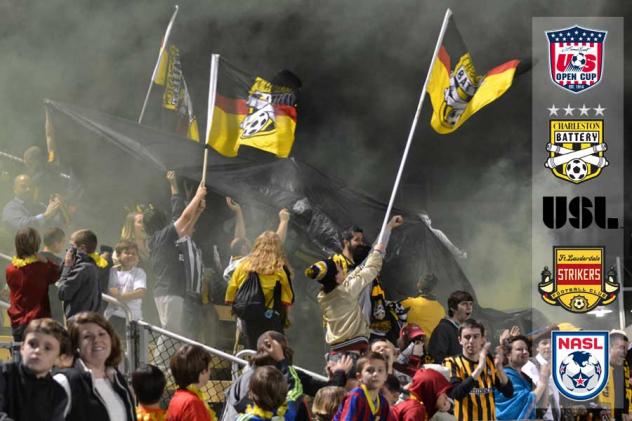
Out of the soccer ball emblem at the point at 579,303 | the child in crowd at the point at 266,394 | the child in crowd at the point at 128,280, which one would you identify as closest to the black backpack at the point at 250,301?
the child in crowd at the point at 128,280

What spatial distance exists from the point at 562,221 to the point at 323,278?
7.20 metres

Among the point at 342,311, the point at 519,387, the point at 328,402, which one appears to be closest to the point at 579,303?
the point at 519,387

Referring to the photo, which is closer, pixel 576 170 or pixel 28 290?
pixel 28 290

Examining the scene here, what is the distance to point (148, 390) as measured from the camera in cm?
682

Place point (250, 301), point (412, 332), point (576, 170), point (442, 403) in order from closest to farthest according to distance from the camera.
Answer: point (442, 403) < point (250, 301) < point (412, 332) < point (576, 170)

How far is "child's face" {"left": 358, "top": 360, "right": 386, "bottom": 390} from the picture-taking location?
7.43 metres

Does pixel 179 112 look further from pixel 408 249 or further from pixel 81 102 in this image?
pixel 408 249

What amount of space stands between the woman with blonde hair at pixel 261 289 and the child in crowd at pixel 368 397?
2.15 m

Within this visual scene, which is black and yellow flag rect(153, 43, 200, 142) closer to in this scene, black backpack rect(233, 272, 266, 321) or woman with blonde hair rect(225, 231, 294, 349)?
woman with blonde hair rect(225, 231, 294, 349)

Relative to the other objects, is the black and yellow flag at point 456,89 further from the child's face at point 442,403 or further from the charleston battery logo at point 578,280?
the child's face at point 442,403

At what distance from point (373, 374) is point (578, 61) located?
7311 mm

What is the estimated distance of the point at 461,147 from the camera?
16031mm

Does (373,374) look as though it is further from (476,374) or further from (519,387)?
(519,387)

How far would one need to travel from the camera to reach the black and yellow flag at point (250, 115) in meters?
11.7
